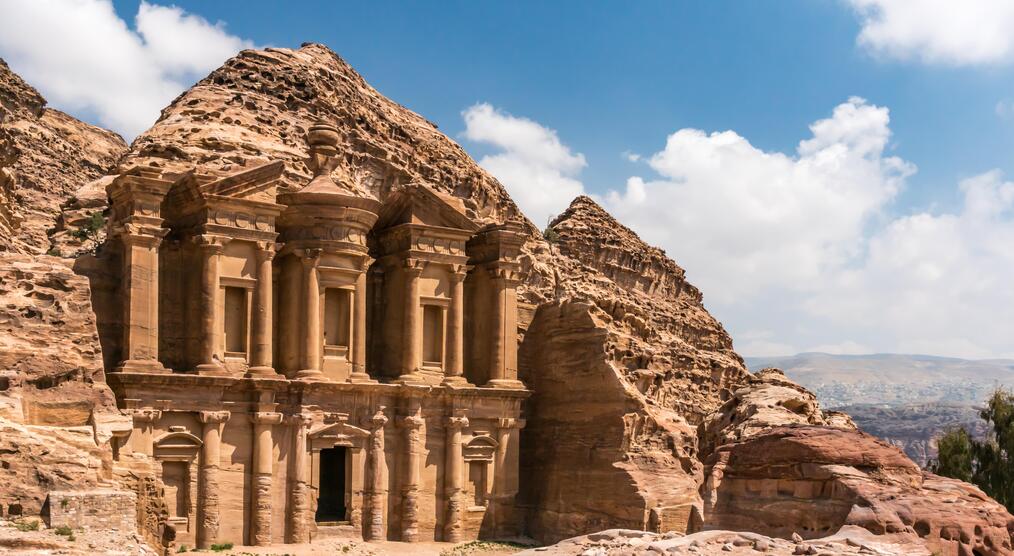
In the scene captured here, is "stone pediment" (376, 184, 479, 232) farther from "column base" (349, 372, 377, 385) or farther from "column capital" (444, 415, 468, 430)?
"column capital" (444, 415, 468, 430)

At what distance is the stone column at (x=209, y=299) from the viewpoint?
36875 millimetres

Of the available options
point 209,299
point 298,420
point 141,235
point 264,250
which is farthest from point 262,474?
point 141,235

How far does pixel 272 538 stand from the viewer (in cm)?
3716

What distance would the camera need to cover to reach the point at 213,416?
36281mm

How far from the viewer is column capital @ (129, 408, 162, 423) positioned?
3447 centimetres

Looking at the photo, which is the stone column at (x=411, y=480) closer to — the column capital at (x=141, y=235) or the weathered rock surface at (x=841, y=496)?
the column capital at (x=141, y=235)

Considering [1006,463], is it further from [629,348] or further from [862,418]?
[862,418]

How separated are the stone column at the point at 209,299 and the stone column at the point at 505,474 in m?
11.0

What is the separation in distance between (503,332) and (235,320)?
10.3 m

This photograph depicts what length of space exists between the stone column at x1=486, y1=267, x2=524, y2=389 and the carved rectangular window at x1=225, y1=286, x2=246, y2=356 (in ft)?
31.4

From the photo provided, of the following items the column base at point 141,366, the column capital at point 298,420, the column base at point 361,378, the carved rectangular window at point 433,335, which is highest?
the carved rectangular window at point 433,335

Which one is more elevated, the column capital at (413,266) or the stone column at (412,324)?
the column capital at (413,266)

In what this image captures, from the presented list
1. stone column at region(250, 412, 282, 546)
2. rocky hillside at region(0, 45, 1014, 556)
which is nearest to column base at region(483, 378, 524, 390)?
rocky hillside at region(0, 45, 1014, 556)

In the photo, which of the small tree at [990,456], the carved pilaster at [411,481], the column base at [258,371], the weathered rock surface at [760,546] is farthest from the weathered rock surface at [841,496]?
the small tree at [990,456]
